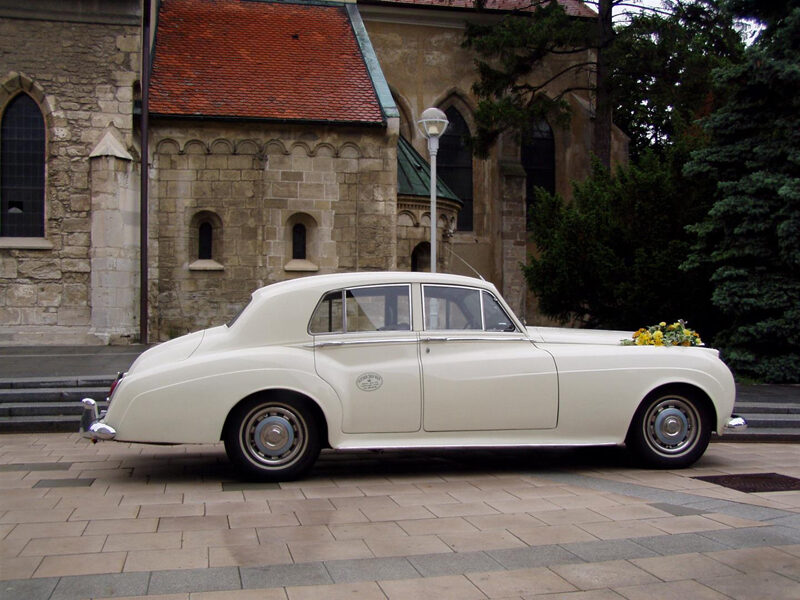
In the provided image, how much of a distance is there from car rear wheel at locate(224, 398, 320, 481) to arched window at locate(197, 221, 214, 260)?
1489 cm

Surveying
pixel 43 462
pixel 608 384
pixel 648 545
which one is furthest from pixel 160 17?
pixel 648 545

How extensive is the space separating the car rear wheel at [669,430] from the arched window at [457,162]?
22.2 m

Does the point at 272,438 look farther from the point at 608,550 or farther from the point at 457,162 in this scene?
the point at 457,162

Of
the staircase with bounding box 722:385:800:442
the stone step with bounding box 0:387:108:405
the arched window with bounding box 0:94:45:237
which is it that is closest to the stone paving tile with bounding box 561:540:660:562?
the staircase with bounding box 722:385:800:442

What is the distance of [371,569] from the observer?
15.9 feet

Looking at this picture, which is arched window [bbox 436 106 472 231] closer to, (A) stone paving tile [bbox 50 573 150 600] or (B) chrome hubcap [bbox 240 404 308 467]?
(B) chrome hubcap [bbox 240 404 308 467]

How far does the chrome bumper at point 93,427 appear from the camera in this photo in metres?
7.07

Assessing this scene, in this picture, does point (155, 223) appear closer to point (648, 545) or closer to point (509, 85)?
point (509, 85)

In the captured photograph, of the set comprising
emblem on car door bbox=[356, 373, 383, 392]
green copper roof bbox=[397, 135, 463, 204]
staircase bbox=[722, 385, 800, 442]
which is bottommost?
staircase bbox=[722, 385, 800, 442]

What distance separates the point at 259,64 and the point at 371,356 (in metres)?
17.0

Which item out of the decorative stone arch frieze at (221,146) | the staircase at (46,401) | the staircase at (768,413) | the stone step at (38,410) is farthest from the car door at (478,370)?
the decorative stone arch frieze at (221,146)

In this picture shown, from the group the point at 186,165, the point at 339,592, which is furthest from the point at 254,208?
the point at 339,592

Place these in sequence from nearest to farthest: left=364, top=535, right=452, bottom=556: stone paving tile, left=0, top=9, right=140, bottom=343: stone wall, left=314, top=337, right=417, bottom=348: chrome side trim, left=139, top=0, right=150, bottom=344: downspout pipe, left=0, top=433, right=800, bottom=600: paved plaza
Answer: left=0, top=433, right=800, bottom=600: paved plaza < left=364, top=535, right=452, bottom=556: stone paving tile < left=314, top=337, right=417, bottom=348: chrome side trim < left=0, top=9, right=140, bottom=343: stone wall < left=139, top=0, right=150, bottom=344: downspout pipe

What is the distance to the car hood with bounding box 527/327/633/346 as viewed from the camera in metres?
7.88
